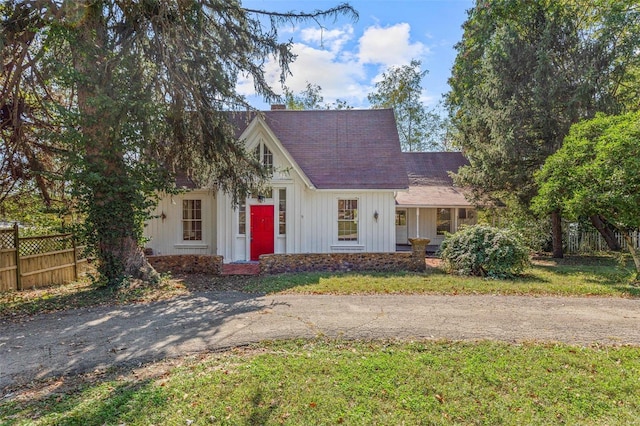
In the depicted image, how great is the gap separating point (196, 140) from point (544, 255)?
1660 cm

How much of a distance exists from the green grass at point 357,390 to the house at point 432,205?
13664mm

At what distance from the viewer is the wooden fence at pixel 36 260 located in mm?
9523

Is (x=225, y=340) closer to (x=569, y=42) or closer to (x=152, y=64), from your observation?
(x=152, y=64)

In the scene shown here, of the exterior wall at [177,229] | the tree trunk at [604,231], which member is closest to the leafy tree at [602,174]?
the tree trunk at [604,231]

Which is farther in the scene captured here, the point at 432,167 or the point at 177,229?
the point at 432,167

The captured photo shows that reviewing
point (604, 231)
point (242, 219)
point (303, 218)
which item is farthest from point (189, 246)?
point (604, 231)

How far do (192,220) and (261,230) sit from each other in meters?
3.18

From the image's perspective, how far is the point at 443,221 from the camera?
66.6ft

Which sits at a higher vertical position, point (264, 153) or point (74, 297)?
point (264, 153)

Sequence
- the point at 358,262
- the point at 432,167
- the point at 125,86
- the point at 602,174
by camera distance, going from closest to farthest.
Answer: the point at 125,86, the point at 602,174, the point at 358,262, the point at 432,167

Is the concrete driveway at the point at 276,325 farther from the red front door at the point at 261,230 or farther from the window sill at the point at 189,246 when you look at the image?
the window sill at the point at 189,246

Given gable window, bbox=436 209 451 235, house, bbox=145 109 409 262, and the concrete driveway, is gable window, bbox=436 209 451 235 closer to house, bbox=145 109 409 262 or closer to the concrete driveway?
A: house, bbox=145 109 409 262

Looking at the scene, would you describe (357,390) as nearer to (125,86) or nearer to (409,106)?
(125,86)

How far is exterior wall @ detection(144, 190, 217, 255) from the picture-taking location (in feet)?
48.1
